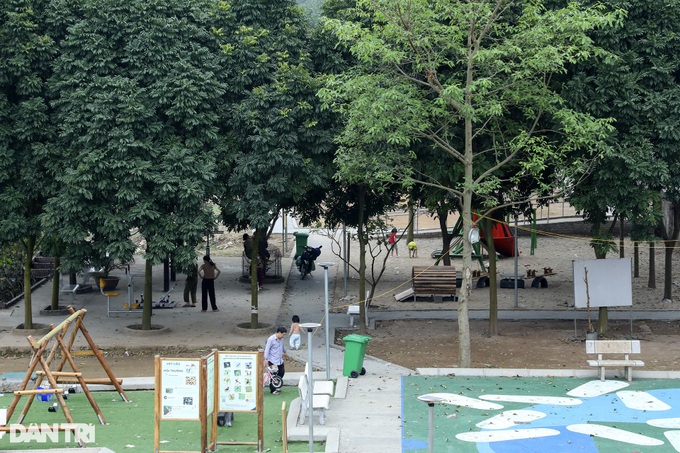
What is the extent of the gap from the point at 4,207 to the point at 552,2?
1447cm

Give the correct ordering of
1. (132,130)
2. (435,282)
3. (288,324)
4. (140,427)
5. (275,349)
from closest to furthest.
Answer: (140,427) → (275,349) → (132,130) → (288,324) → (435,282)

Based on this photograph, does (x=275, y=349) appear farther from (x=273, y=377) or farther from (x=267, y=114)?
(x=267, y=114)

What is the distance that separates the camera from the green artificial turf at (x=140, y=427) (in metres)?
14.2

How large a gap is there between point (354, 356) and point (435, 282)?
11.0 meters

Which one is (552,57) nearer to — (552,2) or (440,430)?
(552,2)

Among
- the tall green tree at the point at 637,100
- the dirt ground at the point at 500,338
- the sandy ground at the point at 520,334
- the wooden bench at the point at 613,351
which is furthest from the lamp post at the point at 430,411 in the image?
the tall green tree at the point at 637,100

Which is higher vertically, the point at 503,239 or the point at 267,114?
the point at 267,114

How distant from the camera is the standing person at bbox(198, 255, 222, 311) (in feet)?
88.6

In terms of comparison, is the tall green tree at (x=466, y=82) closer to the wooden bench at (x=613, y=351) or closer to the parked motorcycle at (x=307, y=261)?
the wooden bench at (x=613, y=351)

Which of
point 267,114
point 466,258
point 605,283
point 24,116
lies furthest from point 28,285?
point 605,283

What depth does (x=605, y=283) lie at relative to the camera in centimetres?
2311

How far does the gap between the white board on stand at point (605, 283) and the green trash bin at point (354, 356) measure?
276 inches

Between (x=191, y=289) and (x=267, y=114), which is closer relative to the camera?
(x=267, y=114)

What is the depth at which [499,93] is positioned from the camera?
21125 mm
